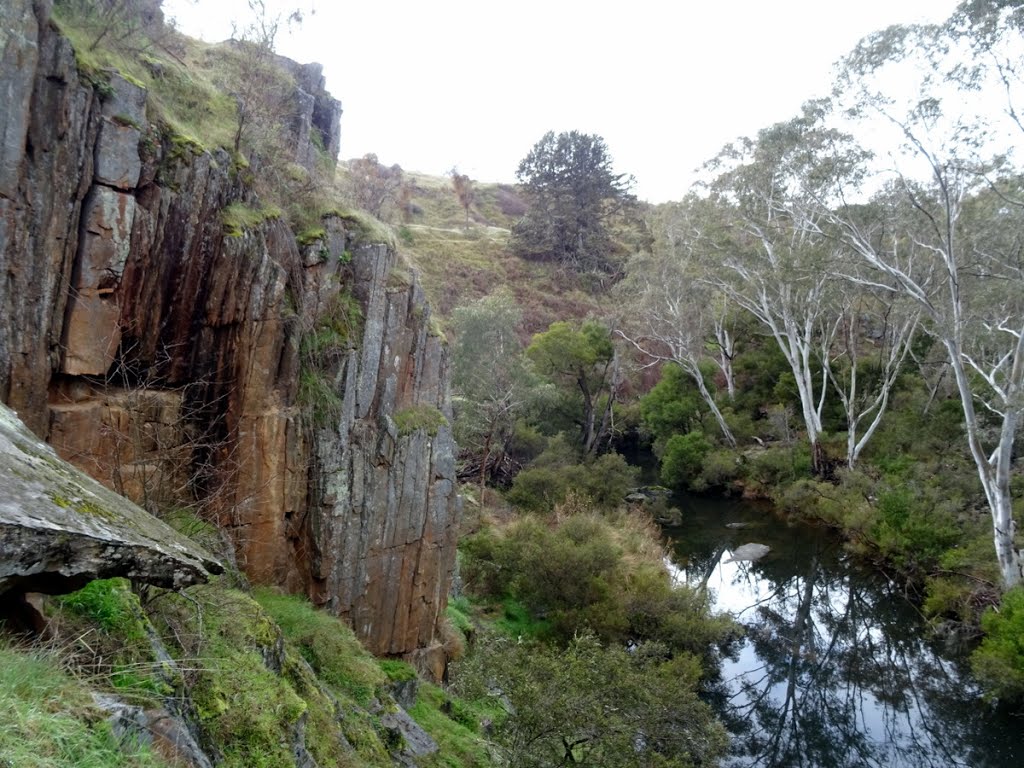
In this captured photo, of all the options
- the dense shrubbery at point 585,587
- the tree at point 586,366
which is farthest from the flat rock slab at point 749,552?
the tree at point 586,366

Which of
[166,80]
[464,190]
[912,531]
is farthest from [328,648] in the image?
[464,190]

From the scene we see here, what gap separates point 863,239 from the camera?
18938 millimetres

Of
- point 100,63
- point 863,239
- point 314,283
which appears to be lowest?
point 314,283

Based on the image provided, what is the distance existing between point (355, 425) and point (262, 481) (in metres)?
1.57

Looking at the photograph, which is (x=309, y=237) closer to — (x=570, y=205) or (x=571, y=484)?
(x=571, y=484)

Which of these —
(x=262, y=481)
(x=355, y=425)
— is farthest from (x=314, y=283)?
(x=262, y=481)

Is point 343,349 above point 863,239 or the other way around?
the other way around

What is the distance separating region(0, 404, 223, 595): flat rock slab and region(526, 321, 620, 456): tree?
27.2 m

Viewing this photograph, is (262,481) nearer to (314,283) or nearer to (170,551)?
(314,283)

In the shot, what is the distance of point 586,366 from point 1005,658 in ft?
66.3

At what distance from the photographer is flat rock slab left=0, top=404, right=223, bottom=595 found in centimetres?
276

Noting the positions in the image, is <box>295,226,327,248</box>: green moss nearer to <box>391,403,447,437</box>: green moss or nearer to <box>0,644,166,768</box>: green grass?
<box>391,403,447,437</box>: green moss

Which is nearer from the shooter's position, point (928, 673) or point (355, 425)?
point (355, 425)

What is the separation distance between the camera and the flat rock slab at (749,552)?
2173cm
